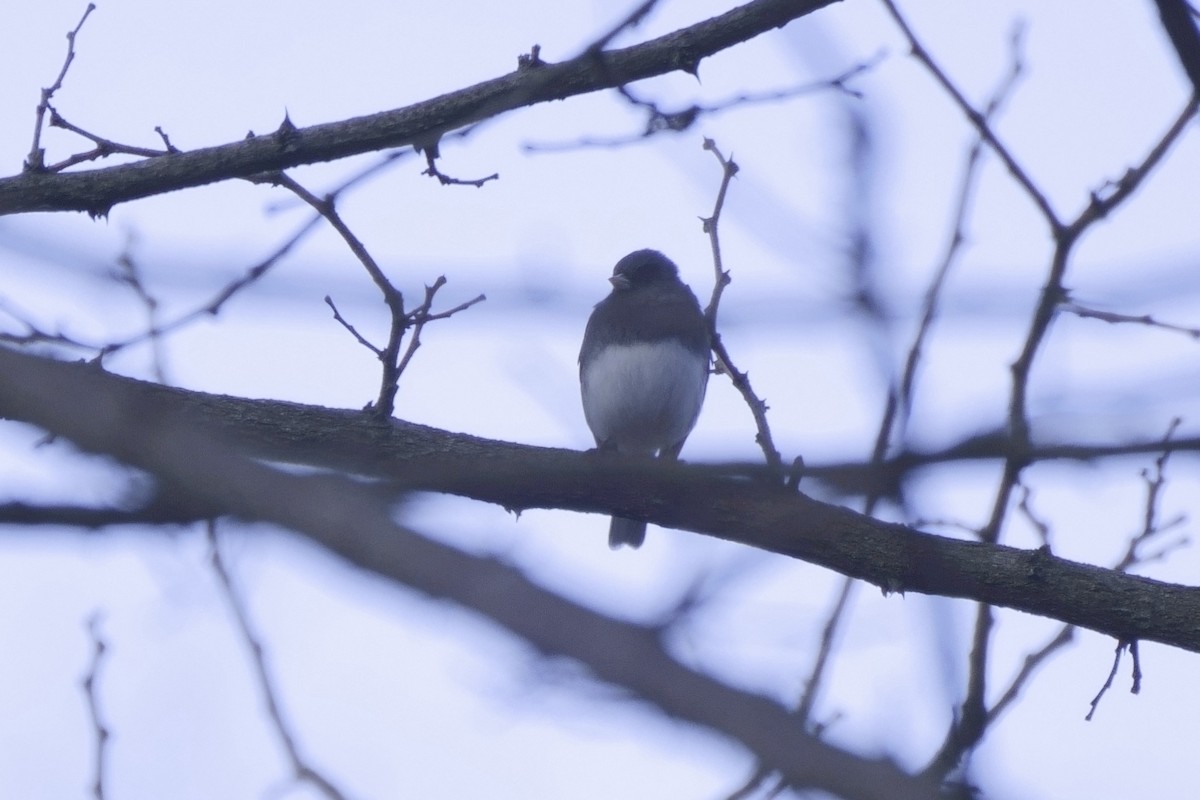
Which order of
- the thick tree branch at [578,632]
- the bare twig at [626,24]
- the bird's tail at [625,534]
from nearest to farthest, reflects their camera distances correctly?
the thick tree branch at [578,632] → the bare twig at [626,24] → the bird's tail at [625,534]

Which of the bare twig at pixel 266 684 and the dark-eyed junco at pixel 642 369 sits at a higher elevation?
the dark-eyed junco at pixel 642 369

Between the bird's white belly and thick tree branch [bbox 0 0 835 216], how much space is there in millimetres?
2501

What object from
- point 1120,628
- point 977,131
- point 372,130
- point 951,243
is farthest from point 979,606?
point 372,130

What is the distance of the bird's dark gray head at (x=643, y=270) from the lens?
20.3 feet

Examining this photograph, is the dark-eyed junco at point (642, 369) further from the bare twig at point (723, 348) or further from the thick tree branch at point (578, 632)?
the thick tree branch at point (578, 632)

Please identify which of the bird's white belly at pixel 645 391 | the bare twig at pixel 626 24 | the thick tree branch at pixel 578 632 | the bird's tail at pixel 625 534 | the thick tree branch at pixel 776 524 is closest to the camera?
the thick tree branch at pixel 578 632

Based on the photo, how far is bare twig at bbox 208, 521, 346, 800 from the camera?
2277 millimetres

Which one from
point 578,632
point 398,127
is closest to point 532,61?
point 398,127

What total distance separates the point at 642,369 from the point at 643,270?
84 cm

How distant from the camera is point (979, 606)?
314 cm

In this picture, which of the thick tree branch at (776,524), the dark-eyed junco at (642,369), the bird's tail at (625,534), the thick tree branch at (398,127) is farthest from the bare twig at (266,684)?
the bird's tail at (625,534)

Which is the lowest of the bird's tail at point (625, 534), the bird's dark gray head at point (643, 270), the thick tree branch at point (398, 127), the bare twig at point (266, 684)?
the bare twig at point (266, 684)

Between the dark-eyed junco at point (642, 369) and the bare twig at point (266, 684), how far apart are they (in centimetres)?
278

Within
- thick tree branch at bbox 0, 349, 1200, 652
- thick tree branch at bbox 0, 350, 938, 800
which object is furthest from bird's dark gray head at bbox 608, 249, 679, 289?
thick tree branch at bbox 0, 350, 938, 800
